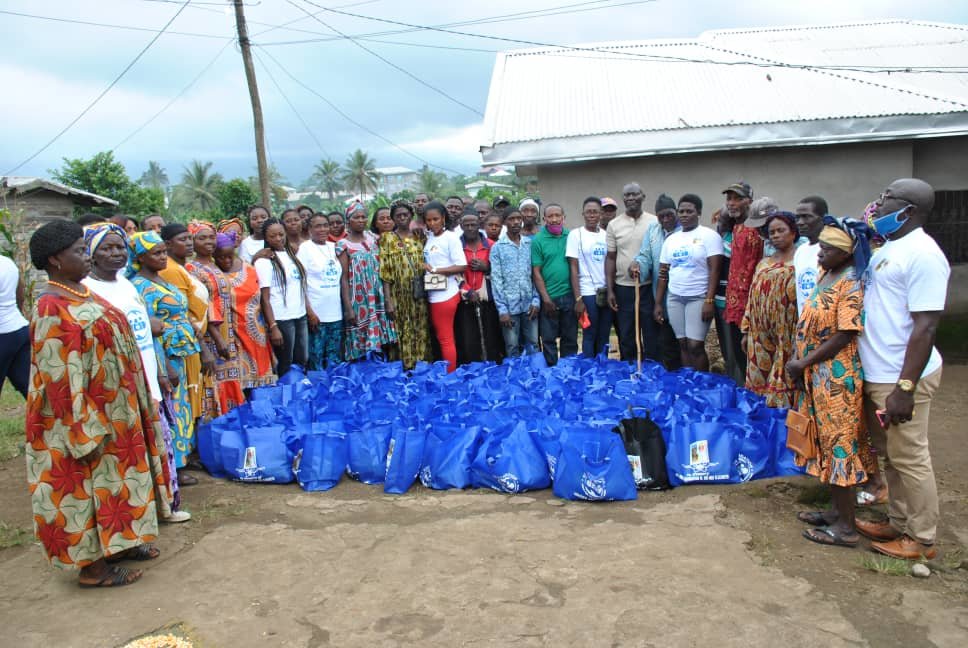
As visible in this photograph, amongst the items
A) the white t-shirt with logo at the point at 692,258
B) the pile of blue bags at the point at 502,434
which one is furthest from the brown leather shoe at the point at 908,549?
the white t-shirt with logo at the point at 692,258

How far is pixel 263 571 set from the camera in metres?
3.51

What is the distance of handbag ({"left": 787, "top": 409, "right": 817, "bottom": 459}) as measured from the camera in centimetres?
358

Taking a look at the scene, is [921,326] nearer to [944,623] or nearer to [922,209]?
[922,209]

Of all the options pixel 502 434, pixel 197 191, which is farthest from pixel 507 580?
pixel 197 191

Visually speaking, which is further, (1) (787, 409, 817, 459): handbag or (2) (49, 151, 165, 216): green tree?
(2) (49, 151, 165, 216): green tree

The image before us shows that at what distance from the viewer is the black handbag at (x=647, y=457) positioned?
14.2ft

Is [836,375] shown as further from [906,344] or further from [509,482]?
[509,482]

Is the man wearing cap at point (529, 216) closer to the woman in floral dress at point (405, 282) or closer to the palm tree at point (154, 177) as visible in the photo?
the woman in floral dress at point (405, 282)

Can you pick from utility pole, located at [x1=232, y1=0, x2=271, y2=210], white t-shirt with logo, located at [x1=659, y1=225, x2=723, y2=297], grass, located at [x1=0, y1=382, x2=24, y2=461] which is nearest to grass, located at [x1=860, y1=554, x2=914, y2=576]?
white t-shirt with logo, located at [x1=659, y1=225, x2=723, y2=297]

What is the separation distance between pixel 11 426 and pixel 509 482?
4.94 meters

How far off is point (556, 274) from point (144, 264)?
371 centimetres

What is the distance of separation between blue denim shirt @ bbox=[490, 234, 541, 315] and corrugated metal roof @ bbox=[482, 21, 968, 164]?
1.85 m

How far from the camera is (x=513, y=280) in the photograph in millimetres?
6770

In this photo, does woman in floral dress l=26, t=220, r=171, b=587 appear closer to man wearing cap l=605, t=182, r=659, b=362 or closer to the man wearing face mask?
the man wearing face mask
